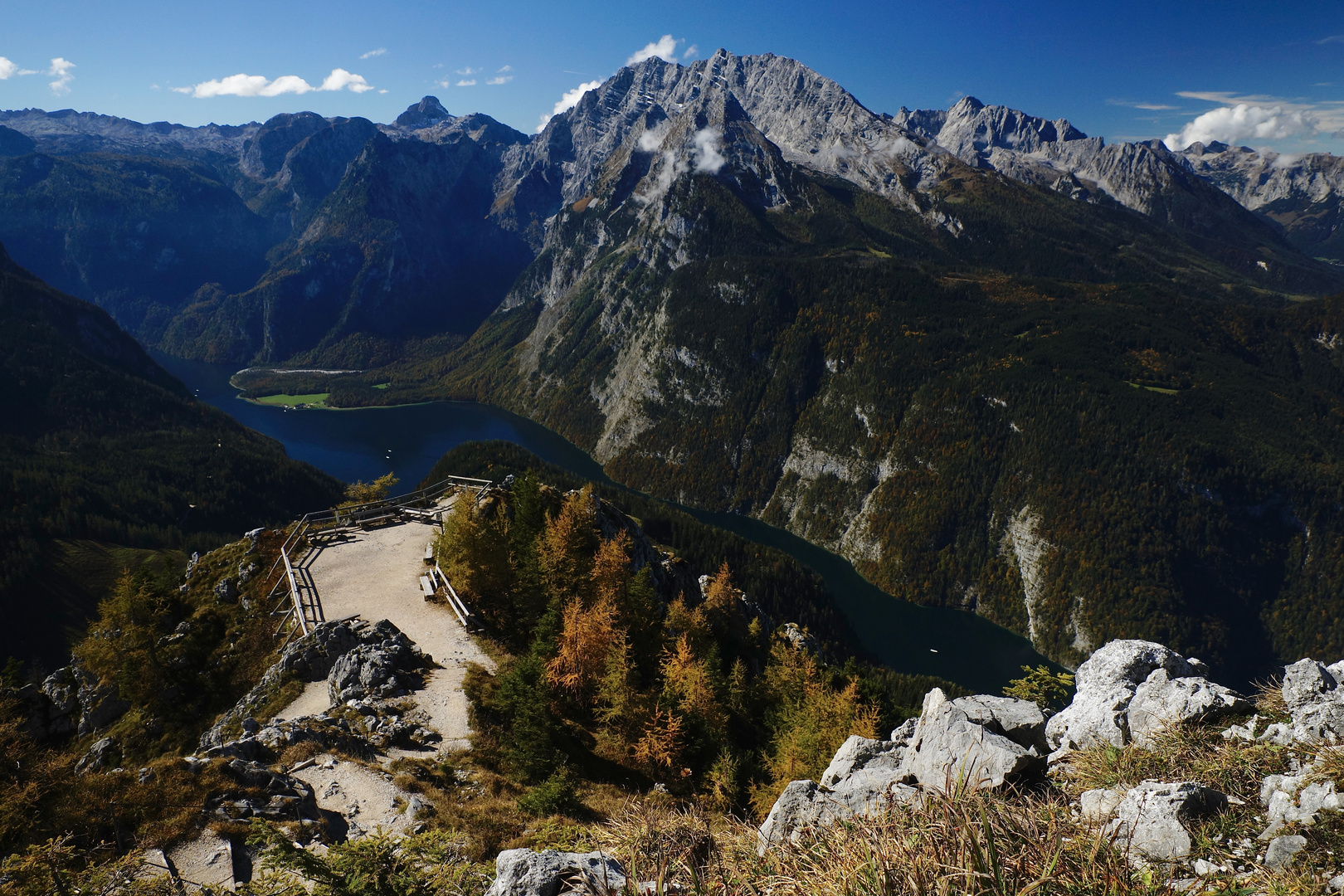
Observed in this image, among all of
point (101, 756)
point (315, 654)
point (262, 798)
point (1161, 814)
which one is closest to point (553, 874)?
point (1161, 814)

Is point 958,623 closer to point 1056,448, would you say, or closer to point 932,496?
point 932,496

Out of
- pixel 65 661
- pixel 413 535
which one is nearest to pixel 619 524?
pixel 413 535

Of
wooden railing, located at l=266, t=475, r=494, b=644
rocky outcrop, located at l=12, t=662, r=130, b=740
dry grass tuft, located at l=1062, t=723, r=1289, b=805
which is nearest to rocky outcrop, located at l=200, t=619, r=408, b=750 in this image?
wooden railing, located at l=266, t=475, r=494, b=644

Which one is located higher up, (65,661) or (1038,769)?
(1038,769)

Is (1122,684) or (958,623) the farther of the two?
(958,623)

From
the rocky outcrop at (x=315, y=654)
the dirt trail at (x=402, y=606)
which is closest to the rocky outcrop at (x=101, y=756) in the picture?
the rocky outcrop at (x=315, y=654)

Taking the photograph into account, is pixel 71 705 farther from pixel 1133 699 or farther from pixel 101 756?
pixel 1133 699

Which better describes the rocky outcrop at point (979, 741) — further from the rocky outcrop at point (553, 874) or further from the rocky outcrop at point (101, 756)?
the rocky outcrop at point (101, 756)

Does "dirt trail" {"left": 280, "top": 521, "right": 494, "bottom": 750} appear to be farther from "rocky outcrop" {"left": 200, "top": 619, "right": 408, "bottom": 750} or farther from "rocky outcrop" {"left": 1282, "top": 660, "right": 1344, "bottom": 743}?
"rocky outcrop" {"left": 1282, "top": 660, "right": 1344, "bottom": 743}
